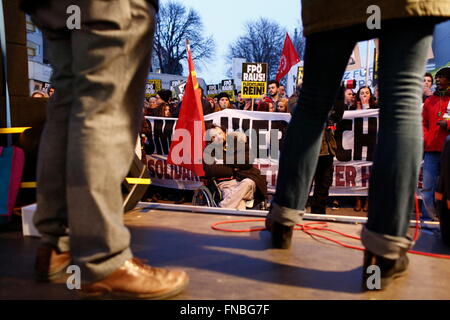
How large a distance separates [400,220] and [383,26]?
2.30ft

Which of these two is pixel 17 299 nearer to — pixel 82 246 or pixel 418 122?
pixel 82 246

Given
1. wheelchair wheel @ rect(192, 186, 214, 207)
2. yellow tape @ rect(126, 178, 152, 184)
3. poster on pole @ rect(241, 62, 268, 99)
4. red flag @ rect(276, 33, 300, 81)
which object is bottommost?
wheelchair wheel @ rect(192, 186, 214, 207)

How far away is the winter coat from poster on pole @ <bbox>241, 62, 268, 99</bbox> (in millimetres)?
8332

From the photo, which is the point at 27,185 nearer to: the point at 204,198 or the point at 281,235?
the point at 281,235

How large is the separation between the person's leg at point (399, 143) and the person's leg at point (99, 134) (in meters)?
0.88

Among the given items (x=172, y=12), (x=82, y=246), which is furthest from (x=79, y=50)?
(x=172, y=12)

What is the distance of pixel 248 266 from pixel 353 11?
1090 millimetres

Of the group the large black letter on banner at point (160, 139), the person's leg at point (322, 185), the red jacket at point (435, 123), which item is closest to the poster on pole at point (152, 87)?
the large black letter on banner at point (160, 139)

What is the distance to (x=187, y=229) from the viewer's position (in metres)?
2.16

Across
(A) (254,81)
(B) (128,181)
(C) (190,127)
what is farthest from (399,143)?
(A) (254,81)

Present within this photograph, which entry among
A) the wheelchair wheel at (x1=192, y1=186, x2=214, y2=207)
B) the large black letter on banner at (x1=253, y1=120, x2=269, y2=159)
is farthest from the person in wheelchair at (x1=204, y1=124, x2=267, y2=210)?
the large black letter on banner at (x1=253, y1=120, x2=269, y2=159)

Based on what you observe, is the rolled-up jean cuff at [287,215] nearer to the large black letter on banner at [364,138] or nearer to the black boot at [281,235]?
the black boot at [281,235]

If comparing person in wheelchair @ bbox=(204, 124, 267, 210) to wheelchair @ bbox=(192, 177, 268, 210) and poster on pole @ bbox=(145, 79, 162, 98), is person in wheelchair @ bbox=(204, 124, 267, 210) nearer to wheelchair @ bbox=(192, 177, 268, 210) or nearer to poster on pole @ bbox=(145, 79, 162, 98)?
wheelchair @ bbox=(192, 177, 268, 210)

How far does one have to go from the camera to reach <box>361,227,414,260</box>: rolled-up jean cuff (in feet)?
4.30
